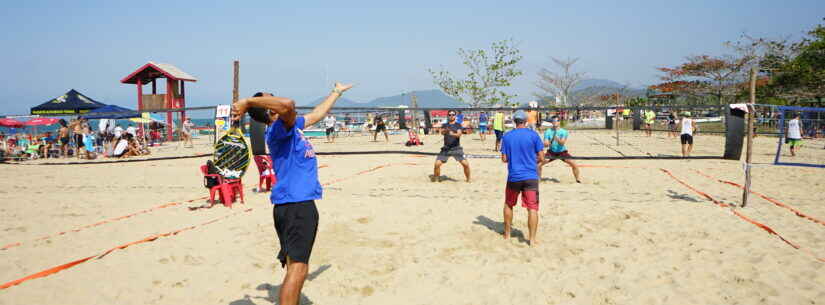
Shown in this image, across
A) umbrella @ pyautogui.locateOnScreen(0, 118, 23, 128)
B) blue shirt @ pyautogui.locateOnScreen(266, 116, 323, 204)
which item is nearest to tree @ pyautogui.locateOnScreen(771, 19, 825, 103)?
blue shirt @ pyautogui.locateOnScreen(266, 116, 323, 204)

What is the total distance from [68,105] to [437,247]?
21.8 m

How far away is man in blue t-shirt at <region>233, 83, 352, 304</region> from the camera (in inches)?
109

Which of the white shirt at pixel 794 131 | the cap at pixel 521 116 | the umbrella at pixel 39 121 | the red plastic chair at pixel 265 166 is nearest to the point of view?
the cap at pixel 521 116

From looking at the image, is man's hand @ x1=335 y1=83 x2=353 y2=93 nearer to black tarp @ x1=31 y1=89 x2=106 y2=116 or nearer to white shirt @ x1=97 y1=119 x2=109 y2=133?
white shirt @ x1=97 y1=119 x2=109 y2=133

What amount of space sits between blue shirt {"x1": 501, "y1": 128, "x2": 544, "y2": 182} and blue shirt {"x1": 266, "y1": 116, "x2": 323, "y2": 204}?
8.95ft

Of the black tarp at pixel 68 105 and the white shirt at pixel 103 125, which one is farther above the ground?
the black tarp at pixel 68 105

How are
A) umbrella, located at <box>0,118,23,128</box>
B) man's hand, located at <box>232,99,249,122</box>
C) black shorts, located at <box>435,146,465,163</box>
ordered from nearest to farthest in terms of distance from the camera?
man's hand, located at <box>232,99,249,122</box> < black shorts, located at <box>435,146,465,163</box> < umbrella, located at <box>0,118,23,128</box>

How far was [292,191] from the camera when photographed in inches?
112

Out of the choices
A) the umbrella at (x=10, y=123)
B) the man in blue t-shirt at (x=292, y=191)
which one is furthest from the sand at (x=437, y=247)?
the umbrella at (x=10, y=123)

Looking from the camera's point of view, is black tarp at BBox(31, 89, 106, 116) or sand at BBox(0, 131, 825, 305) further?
black tarp at BBox(31, 89, 106, 116)

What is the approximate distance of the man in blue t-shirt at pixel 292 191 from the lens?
2764 mm

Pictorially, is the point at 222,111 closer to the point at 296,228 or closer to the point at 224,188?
the point at 224,188

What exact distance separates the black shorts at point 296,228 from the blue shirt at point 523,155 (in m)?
2.83

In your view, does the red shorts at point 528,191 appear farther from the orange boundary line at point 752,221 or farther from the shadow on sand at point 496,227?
the orange boundary line at point 752,221
